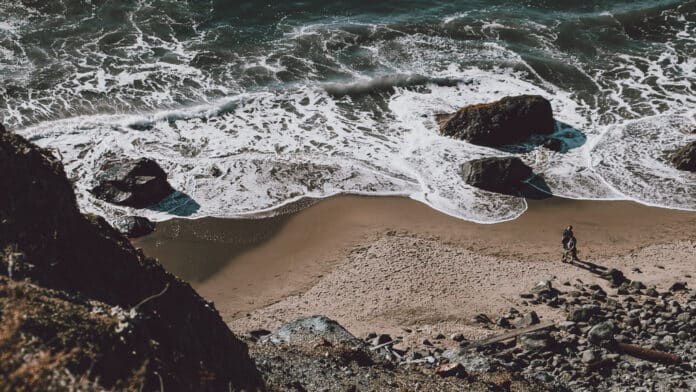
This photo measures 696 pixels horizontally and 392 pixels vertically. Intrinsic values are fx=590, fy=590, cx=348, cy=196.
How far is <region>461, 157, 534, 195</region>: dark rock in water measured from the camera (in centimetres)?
2309

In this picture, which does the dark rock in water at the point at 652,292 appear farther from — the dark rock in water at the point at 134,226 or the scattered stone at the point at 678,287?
the dark rock in water at the point at 134,226

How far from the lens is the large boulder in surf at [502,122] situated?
2648 centimetres

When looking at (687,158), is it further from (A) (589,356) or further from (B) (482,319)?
(A) (589,356)

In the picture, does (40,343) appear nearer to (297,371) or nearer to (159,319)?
(159,319)

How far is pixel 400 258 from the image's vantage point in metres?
19.5

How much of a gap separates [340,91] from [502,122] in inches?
354

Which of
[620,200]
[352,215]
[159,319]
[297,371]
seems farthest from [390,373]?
Answer: [620,200]

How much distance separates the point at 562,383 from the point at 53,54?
3292 centimetres

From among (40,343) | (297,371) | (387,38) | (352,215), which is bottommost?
(297,371)

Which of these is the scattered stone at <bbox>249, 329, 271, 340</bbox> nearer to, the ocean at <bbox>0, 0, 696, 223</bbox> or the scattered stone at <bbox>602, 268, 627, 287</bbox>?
the ocean at <bbox>0, 0, 696, 223</bbox>

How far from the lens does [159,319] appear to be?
8.18 m

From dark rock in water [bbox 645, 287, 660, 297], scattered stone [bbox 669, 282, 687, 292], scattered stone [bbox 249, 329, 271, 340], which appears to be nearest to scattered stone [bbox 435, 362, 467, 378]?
scattered stone [bbox 249, 329, 271, 340]

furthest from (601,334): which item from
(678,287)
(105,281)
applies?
(105,281)

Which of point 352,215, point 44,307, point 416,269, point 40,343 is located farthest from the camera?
point 352,215
